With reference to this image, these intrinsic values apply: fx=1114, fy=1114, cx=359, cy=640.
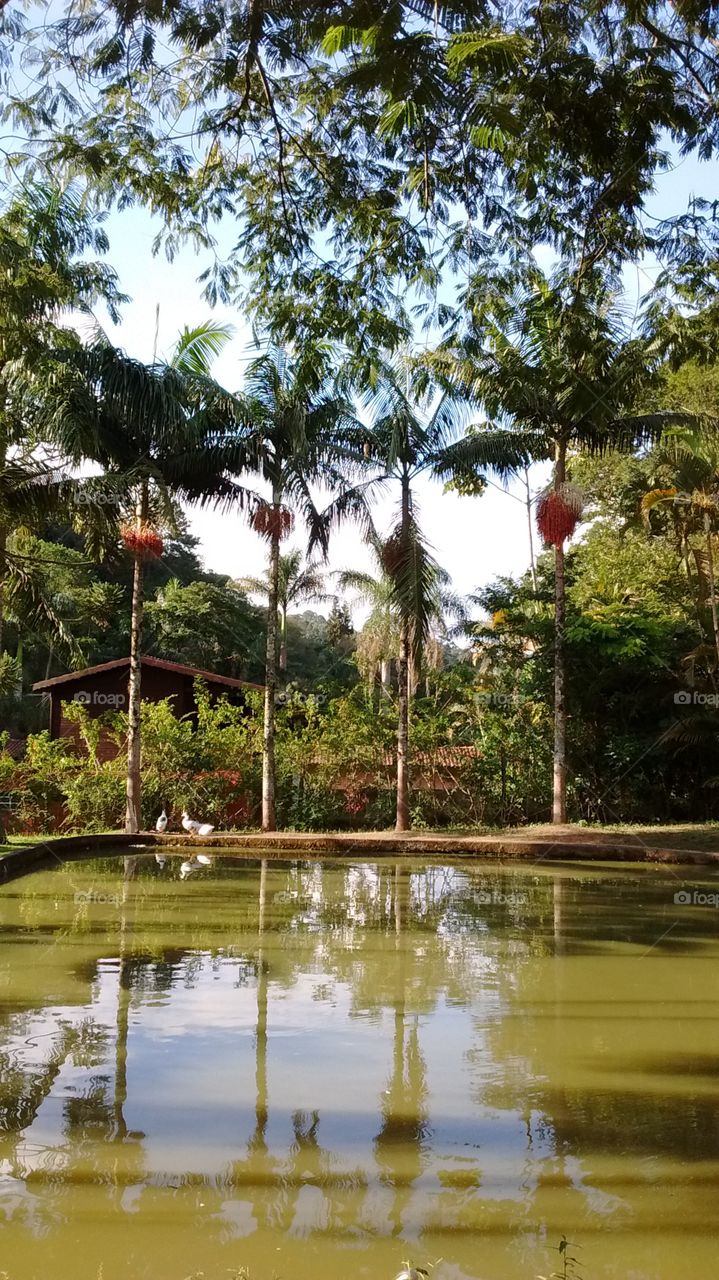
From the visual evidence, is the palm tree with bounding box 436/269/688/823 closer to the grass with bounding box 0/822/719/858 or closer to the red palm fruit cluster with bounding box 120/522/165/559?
the grass with bounding box 0/822/719/858

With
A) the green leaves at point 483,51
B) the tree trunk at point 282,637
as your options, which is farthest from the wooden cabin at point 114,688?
the green leaves at point 483,51

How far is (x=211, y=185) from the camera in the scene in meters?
8.52

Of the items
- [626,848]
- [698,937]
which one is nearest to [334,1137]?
[698,937]

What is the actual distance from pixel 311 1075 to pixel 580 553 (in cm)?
2281

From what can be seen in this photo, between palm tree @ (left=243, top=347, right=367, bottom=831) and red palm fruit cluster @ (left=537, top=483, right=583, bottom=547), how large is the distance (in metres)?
3.05

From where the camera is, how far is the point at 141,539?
17828mm

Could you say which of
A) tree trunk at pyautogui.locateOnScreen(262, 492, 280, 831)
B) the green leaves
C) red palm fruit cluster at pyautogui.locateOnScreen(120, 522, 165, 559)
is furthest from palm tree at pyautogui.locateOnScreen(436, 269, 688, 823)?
the green leaves

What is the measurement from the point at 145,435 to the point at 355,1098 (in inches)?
562

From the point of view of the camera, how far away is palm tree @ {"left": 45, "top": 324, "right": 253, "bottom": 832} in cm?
1720

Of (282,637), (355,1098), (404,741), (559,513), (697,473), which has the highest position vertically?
(282,637)

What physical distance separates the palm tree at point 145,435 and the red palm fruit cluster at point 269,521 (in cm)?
43

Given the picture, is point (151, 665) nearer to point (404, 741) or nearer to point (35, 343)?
point (404, 741)

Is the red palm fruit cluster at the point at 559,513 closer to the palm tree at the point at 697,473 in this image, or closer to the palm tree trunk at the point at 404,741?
the palm tree at the point at 697,473

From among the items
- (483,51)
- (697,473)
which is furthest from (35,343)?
(697,473)
